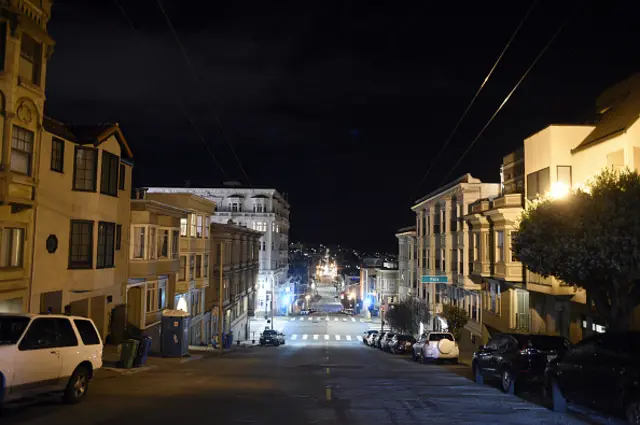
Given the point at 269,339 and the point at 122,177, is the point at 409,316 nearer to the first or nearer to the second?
the point at 269,339

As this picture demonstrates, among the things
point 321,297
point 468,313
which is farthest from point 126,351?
point 321,297

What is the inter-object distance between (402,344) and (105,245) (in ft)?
71.7

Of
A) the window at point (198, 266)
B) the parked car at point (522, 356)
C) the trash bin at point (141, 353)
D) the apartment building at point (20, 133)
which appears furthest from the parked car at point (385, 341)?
the apartment building at point (20, 133)

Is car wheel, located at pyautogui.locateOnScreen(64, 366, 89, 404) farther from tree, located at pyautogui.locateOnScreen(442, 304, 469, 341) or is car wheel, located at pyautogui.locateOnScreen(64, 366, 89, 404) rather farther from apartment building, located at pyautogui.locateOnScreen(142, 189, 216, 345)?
tree, located at pyautogui.locateOnScreen(442, 304, 469, 341)

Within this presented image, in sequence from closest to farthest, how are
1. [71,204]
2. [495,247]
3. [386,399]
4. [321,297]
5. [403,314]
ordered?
→ 1. [386,399]
2. [71,204]
3. [495,247]
4. [403,314]
5. [321,297]

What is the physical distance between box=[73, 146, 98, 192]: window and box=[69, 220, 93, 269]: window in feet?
4.68

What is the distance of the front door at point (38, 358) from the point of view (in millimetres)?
10312

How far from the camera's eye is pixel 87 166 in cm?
2353

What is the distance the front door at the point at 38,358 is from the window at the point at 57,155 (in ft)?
38.9

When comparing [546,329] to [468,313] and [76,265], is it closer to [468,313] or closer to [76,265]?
[468,313]

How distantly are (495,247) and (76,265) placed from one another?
2241 centimetres

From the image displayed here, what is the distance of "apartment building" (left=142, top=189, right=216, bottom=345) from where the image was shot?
40.9m

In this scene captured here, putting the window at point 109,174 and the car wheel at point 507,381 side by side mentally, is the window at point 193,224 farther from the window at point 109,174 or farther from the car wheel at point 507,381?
the car wheel at point 507,381

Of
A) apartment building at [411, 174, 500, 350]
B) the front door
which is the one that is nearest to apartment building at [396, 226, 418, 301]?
apartment building at [411, 174, 500, 350]
